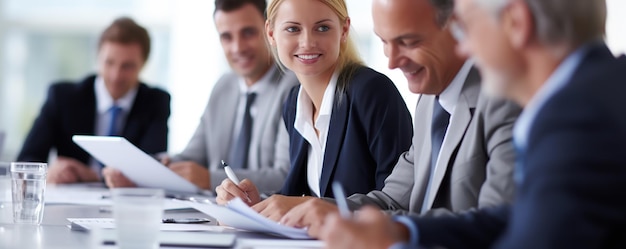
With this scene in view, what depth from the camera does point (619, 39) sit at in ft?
17.7

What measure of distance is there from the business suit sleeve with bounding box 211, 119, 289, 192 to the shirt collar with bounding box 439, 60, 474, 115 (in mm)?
1284

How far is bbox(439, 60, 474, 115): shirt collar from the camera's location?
1964mm

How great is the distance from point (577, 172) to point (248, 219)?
889 millimetres

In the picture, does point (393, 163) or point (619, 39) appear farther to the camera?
point (619, 39)

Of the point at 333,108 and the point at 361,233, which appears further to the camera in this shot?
the point at 333,108

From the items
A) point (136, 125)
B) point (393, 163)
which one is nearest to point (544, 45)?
point (393, 163)

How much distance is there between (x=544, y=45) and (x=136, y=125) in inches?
124

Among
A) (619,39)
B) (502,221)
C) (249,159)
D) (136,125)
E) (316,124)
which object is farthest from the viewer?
(619,39)

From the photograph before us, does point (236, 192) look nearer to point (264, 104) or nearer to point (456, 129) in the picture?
point (456, 129)

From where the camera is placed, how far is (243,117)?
3730 mm

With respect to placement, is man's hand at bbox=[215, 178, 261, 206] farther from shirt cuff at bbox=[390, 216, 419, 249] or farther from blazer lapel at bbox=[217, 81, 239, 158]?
blazer lapel at bbox=[217, 81, 239, 158]

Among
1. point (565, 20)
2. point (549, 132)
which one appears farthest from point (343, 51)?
point (549, 132)

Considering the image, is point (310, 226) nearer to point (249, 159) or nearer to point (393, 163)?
point (393, 163)

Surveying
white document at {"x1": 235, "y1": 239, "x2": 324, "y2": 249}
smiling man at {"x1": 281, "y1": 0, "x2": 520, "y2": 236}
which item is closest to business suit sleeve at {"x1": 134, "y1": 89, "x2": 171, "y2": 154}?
smiling man at {"x1": 281, "y1": 0, "x2": 520, "y2": 236}
